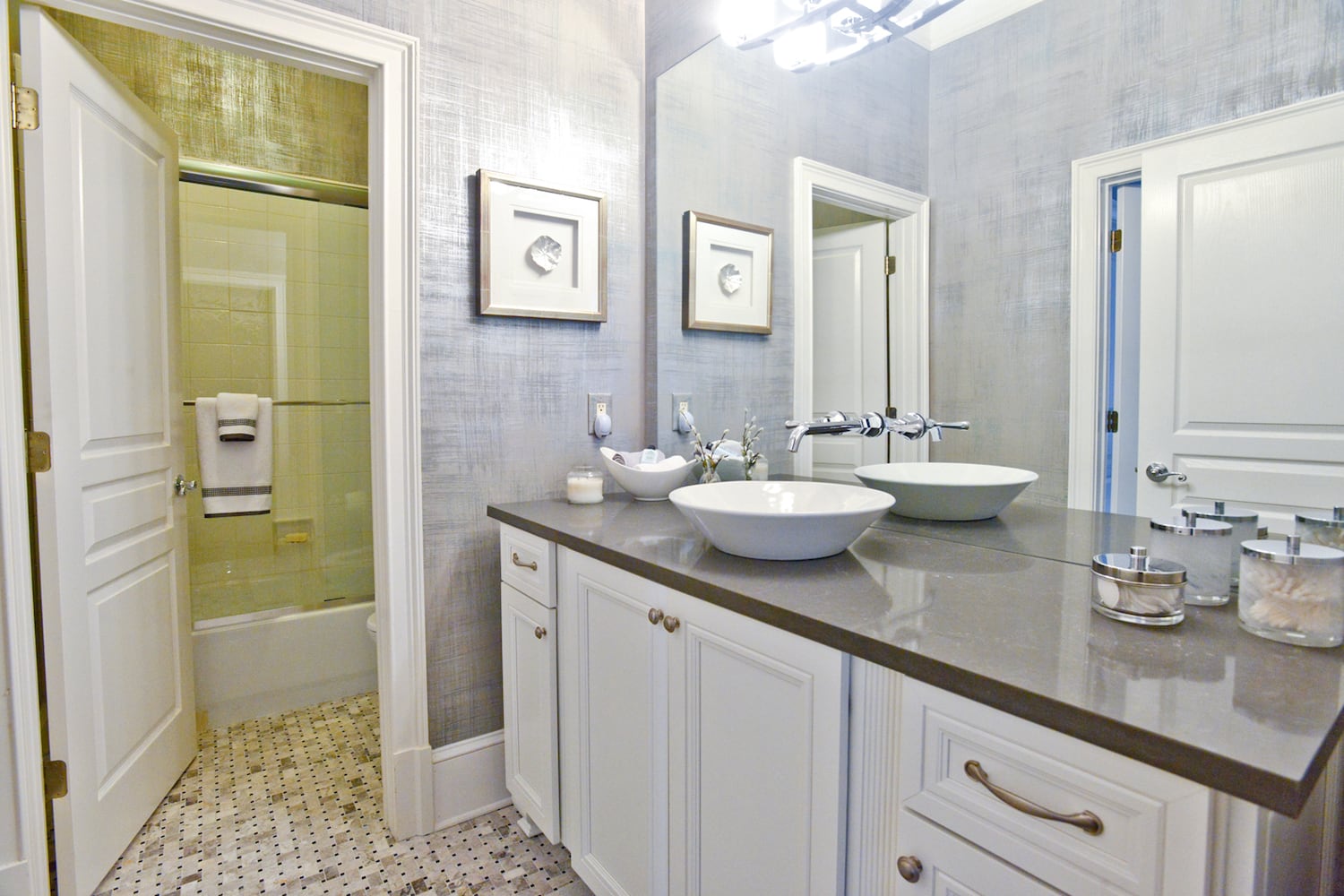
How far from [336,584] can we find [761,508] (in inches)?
83.5

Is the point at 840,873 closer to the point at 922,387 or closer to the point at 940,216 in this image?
the point at 922,387

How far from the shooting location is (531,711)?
1630 mm

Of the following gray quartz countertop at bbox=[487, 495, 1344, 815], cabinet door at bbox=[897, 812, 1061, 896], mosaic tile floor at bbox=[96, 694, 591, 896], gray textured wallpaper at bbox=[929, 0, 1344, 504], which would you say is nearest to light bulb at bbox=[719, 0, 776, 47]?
gray textured wallpaper at bbox=[929, 0, 1344, 504]

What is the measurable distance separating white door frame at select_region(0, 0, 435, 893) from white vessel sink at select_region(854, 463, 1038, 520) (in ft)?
3.69

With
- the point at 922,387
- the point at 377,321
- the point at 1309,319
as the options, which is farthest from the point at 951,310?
the point at 377,321

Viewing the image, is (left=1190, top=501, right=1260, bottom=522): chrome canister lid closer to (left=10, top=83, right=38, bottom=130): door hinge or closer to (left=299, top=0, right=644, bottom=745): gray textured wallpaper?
(left=299, top=0, right=644, bottom=745): gray textured wallpaper

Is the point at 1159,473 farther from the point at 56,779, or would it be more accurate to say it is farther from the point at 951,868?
the point at 56,779

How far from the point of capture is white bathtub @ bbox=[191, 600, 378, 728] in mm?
2371

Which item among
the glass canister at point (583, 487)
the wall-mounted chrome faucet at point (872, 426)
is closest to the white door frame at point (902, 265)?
Answer: the wall-mounted chrome faucet at point (872, 426)

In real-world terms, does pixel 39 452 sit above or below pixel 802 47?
below

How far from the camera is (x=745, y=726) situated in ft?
3.31

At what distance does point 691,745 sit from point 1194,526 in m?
0.78

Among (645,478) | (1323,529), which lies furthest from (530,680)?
(1323,529)

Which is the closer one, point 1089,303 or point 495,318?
point 1089,303
